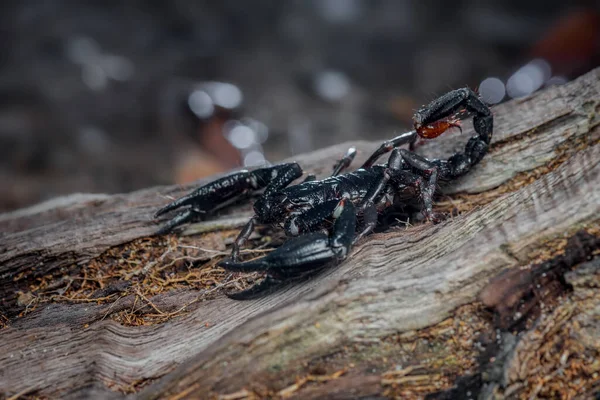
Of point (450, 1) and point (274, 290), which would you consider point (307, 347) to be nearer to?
point (274, 290)

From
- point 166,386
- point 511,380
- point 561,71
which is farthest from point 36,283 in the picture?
point 561,71

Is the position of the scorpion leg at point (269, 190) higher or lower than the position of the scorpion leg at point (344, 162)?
lower

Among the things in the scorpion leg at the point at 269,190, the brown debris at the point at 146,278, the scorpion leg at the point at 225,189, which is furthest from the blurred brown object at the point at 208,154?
the scorpion leg at the point at 269,190

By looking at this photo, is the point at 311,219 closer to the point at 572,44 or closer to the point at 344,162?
the point at 344,162

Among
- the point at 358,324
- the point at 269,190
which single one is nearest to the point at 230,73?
the point at 269,190

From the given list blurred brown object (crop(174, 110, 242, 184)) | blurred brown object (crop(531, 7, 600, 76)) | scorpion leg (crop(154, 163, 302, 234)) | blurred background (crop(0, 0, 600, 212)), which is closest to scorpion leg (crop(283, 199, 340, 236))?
scorpion leg (crop(154, 163, 302, 234))

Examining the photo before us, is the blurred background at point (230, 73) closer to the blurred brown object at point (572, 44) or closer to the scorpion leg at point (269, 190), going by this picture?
the blurred brown object at point (572, 44)

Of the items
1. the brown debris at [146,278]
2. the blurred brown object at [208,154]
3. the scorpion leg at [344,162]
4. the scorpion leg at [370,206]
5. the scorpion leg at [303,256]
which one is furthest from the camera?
the blurred brown object at [208,154]
